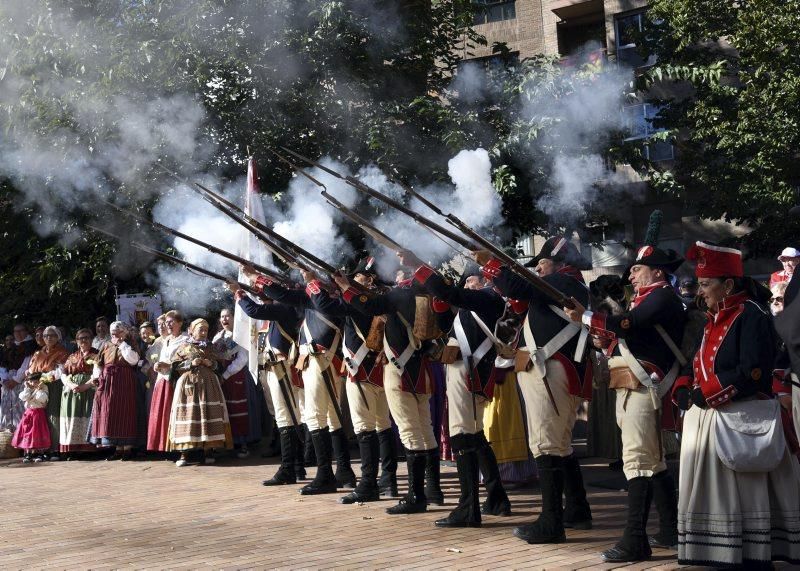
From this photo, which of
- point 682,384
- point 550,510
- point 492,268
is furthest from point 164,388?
point 682,384

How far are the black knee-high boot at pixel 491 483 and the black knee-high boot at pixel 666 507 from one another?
58.7 inches

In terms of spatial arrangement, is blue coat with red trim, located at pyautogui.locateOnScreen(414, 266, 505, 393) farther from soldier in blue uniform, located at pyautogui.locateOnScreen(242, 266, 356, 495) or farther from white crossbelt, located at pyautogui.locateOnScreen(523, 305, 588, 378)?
soldier in blue uniform, located at pyautogui.locateOnScreen(242, 266, 356, 495)

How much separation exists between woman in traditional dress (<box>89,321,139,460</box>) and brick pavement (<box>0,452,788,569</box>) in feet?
8.32

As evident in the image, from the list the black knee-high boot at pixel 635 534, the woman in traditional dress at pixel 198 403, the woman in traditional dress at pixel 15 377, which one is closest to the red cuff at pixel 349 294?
the black knee-high boot at pixel 635 534

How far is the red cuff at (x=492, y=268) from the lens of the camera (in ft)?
19.8

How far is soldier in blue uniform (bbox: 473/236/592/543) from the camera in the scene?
6.01m

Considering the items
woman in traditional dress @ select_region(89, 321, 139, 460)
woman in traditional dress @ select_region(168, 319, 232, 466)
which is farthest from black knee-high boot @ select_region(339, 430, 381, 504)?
woman in traditional dress @ select_region(89, 321, 139, 460)

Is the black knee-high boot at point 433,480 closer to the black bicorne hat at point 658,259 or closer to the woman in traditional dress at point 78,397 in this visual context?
the black bicorne hat at point 658,259

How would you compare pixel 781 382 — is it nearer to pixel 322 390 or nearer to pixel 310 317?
pixel 322 390

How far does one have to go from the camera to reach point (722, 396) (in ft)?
16.0

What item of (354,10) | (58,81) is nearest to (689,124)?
(354,10)

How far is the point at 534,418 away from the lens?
612 cm

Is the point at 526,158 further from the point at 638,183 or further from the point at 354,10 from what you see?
the point at 638,183

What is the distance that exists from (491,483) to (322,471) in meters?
1.94
